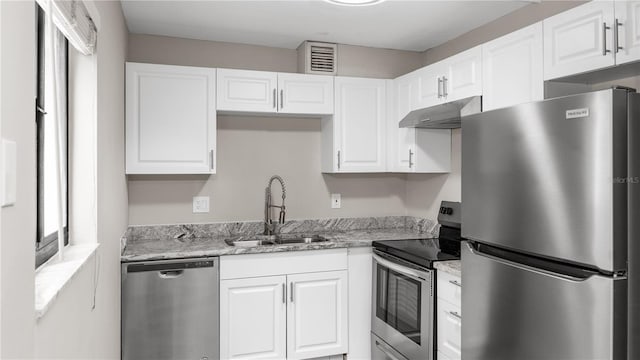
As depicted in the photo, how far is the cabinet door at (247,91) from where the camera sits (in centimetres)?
307

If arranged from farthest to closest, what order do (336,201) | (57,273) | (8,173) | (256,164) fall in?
1. (336,201)
2. (256,164)
3. (57,273)
4. (8,173)

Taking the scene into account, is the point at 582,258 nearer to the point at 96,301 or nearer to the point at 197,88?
the point at 96,301

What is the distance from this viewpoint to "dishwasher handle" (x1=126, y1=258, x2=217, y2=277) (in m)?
2.60

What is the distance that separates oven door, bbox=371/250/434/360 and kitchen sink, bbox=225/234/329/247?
1.68 ft

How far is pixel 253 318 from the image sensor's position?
2859 mm

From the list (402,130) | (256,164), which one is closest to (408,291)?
(402,130)

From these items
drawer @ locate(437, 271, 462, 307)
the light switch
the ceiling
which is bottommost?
drawer @ locate(437, 271, 462, 307)

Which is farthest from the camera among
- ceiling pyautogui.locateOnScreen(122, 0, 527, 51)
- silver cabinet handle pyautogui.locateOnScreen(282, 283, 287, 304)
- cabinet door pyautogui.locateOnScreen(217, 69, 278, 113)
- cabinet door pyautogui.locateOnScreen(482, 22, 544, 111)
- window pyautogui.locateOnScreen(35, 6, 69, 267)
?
cabinet door pyautogui.locateOnScreen(217, 69, 278, 113)

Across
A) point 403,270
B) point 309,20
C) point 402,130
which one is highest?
point 309,20

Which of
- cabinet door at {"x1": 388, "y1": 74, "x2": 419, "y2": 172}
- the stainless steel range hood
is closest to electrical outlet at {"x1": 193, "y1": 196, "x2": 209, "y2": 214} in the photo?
cabinet door at {"x1": 388, "y1": 74, "x2": 419, "y2": 172}

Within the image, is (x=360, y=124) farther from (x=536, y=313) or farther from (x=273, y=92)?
(x=536, y=313)

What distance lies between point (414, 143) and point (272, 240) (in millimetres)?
1250

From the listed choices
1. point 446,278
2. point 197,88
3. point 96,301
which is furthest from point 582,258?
point 197,88

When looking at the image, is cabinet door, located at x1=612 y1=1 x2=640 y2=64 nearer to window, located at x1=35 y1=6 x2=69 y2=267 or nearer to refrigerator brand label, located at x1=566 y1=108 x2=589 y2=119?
refrigerator brand label, located at x1=566 y1=108 x2=589 y2=119
